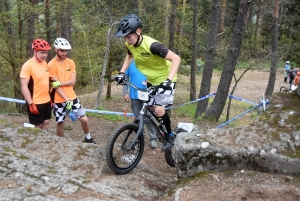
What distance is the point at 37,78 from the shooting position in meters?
4.72

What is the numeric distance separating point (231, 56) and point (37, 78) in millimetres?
6079

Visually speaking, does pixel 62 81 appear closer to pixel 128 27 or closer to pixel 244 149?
pixel 128 27

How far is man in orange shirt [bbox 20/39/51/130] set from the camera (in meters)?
4.64

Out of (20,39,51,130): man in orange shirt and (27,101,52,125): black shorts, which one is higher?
(20,39,51,130): man in orange shirt

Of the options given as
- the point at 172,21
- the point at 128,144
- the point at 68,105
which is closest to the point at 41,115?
the point at 68,105

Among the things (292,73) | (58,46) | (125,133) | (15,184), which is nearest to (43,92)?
(58,46)

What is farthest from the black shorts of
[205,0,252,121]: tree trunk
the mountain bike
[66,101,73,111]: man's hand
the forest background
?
the forest background

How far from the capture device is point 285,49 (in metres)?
17.1

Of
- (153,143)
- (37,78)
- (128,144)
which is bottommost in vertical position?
(153,143)

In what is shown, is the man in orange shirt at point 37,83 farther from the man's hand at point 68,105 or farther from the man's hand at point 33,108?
the man's hand at point 68,105

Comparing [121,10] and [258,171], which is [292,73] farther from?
[258,171]

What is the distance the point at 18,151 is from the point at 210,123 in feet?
18.7

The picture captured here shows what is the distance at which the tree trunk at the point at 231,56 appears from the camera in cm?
866

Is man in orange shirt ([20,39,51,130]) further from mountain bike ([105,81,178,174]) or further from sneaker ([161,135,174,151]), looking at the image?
sneaker ([161,135,174,151])
